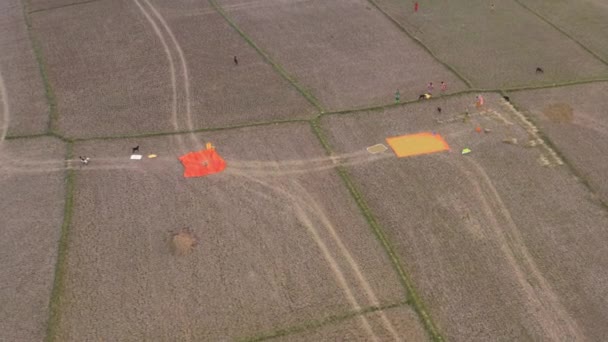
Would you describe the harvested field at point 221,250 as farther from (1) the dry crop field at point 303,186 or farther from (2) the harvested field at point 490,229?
(2) the harvested field at point 490,229

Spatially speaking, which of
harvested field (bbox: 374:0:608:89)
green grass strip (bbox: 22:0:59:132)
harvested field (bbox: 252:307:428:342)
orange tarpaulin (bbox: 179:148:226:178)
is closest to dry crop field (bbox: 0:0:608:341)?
harvested field (bbox: 252:307:428:342)

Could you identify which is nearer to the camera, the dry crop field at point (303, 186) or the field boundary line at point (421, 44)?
the dry crop field at point (303, 186)

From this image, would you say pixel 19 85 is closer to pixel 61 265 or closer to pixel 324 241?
pixel 61 265

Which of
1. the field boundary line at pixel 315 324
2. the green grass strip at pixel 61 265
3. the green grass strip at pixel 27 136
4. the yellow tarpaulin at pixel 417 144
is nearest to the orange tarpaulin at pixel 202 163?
the green grass strip at pixel 61 265

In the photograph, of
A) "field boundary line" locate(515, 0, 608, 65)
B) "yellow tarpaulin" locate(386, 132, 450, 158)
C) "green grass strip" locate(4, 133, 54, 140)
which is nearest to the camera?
"yellow tarpaulin" locate(386, 132, 450, 158)

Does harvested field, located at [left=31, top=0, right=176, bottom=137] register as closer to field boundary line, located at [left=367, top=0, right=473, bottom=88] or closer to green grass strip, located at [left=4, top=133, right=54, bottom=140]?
green grass strip, located at [left=4, top=133, right=54, bottom=140]

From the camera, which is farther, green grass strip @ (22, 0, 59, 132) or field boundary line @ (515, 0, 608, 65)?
field boundary line @ (515, 0, 608, 65)
